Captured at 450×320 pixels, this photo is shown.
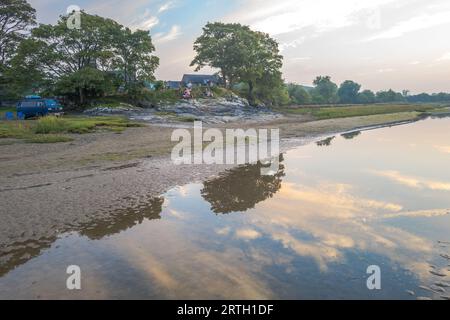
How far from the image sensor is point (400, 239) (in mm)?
7910

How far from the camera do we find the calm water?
5785 millimetres

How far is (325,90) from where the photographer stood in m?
142

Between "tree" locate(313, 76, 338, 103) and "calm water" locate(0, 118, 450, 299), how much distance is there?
130 m

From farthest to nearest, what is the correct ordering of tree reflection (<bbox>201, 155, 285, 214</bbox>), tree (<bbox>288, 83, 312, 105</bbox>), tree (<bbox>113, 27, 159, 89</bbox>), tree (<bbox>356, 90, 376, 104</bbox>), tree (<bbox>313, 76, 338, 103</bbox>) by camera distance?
tree (<bbox>356, 90, 376, 104</bbox>), tree (<bbox>313, 76, 338, 103</bbox>), tree (<bbox>288, 83, 312, 105</bbox>), tree (<bbox>113, 27, 159, 89</bbox>), tree reflection (<bbox>201, 155, 285, 214</bbox>)

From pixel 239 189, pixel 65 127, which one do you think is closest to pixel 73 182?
pixel 239 189

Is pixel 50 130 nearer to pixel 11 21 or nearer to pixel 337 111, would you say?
pixel 11 21

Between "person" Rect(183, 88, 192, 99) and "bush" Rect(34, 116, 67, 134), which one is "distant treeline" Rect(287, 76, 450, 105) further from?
"bush" Rect(34, 116, 67, 134)

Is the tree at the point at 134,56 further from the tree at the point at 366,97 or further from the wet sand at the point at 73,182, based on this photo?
the tree at the point at 366,97

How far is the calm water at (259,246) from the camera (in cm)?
579

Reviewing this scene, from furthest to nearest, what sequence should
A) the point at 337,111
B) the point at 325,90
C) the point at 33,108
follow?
the point at 325,90 → the point at 337,111 → the point at 33,108

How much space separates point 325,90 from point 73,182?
463 ft

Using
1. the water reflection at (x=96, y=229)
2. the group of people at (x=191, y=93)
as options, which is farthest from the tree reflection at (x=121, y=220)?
the group of people at (x=191, y=93)

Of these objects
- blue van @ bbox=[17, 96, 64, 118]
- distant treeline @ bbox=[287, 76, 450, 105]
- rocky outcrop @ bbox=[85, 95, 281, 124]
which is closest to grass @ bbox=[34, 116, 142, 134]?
rocky outcrop @ bbox=[85, 95, 281, 124]
